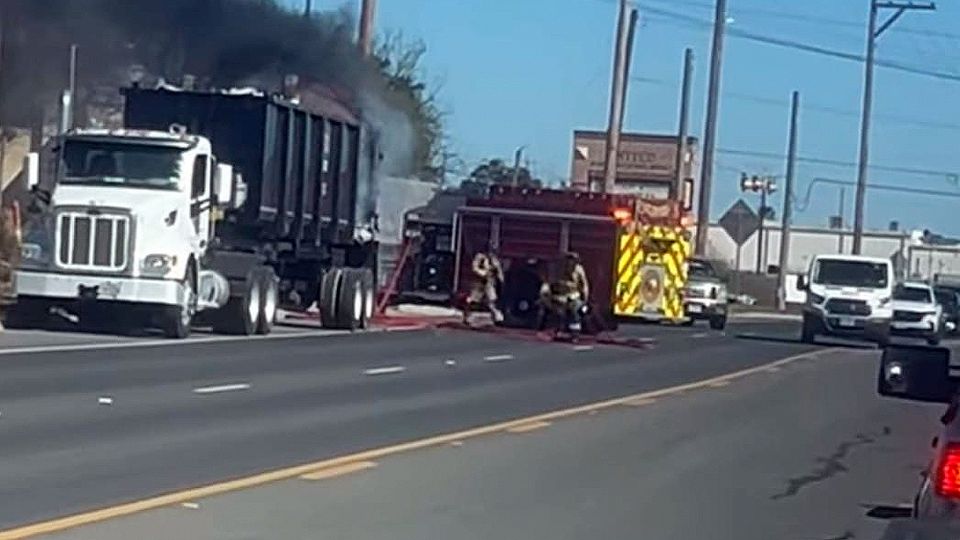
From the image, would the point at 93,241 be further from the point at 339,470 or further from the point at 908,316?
the point at 908,316

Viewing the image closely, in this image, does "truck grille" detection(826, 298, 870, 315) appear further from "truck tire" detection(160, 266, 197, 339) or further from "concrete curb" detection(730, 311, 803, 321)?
"concrete curb" detection(730, 311, 803, 321)

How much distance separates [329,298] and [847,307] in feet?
46.5

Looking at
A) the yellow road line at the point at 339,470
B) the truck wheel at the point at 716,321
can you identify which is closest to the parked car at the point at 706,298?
the truck wheel at the point at 716,321

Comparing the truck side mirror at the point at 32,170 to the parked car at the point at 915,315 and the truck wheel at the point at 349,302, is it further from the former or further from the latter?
the parked car at the point at 915,315

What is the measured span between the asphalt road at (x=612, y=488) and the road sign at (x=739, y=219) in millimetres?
65883

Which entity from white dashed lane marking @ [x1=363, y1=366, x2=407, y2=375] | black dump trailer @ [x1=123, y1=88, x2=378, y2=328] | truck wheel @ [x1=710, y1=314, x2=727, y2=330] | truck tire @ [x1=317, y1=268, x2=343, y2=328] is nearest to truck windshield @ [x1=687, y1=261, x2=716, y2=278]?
truck wheel @ [x1=710, y1=314, x2=727, y2=330]

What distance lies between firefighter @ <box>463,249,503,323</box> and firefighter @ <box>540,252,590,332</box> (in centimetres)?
107

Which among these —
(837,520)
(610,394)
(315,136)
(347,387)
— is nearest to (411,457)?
Result: (837,520)

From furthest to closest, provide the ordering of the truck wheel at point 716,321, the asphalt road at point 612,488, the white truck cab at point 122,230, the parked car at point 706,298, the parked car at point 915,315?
the truck wheel at point 716,321
the parked car at point 706,298
the parked car at point 915,315
the white truck cab at point 122,230
the asphalt road at point 612,488

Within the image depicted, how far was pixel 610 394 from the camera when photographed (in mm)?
27297

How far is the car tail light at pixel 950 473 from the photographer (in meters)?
8.45

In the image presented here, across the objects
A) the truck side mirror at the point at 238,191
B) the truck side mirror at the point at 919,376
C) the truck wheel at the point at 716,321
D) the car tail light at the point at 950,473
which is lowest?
the truck wheel at the point at 716,321

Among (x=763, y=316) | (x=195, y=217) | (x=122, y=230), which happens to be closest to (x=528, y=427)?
(x=122, y=230)

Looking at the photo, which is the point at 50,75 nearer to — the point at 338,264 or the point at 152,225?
the point at 338,264
